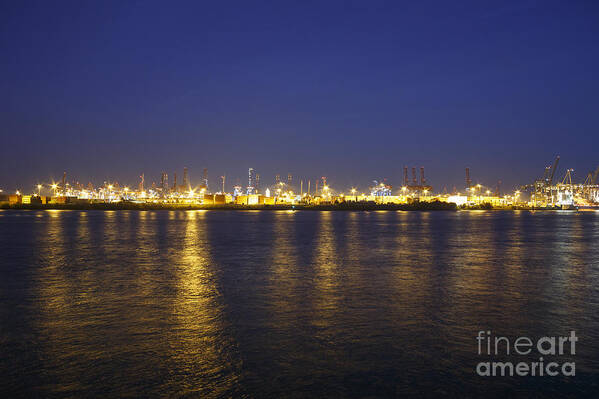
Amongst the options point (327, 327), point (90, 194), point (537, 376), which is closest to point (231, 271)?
point (327, 327)

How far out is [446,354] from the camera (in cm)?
548

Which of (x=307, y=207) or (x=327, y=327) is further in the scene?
(x=307, y=207)

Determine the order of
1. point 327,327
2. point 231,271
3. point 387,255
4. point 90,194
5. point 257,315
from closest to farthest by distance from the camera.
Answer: point 327,327, point 257,315, point 231,271, point 387,255, point 90,194

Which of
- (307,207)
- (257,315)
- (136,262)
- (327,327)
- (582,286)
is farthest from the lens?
(307,207)

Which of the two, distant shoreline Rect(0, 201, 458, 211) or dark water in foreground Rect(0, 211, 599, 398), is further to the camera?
distant shoreline Rect(0, 201, 458, 211)

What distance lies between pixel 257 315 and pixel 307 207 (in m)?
110

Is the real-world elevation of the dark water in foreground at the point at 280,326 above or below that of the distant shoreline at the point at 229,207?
below

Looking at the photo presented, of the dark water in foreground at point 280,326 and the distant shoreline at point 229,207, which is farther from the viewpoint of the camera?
the distant shoreline at point 229,207

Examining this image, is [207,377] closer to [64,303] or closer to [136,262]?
[64,303]

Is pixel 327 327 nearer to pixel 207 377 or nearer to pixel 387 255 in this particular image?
pixel 207 377

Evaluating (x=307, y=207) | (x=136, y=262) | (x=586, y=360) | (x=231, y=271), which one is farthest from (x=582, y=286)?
(x=307, y=207)

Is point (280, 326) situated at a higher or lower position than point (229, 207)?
lower

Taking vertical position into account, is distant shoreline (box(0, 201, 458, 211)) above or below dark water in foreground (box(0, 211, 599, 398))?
above

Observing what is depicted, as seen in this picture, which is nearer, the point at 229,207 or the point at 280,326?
the point at 280,326
